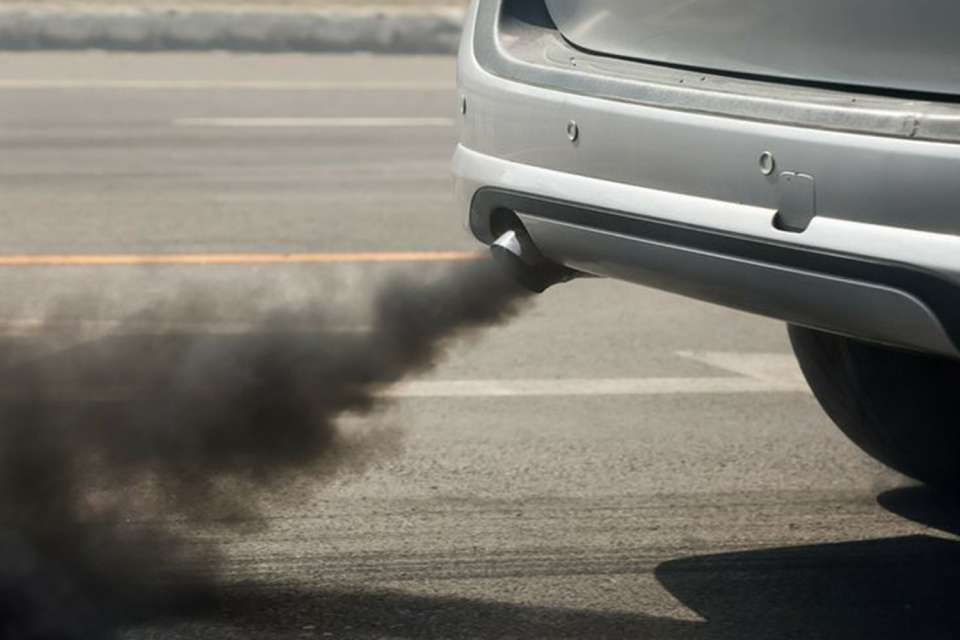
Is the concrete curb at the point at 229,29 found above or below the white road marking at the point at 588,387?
below

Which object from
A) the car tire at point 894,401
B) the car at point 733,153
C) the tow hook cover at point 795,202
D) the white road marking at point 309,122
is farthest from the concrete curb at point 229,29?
the tow hook cover at point 795,202

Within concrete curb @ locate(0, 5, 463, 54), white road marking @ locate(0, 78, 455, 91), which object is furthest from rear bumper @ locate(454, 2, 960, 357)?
concrete curb @ locate(0, 5, 463, 54)

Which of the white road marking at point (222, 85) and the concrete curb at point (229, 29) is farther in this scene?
the concrete curb at point (229, 29)

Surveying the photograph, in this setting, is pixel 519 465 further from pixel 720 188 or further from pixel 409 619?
pixel 720 188

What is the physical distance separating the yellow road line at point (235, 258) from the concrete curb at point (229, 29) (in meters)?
8.88

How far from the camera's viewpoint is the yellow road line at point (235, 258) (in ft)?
25.5

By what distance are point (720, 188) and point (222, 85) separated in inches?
449

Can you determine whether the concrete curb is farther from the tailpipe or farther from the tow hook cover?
the tow hook cover

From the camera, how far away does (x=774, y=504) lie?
15.5ft

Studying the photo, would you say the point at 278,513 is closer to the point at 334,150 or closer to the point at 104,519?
the point at 104,519

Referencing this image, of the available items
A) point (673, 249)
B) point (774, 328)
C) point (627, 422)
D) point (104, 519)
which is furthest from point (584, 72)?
point (774, 328)

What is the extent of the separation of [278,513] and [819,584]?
130 cm

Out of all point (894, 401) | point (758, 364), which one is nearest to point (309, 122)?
point (758, 364)

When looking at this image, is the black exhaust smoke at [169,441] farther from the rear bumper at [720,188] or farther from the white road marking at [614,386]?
the rear bumper at [720,188]
